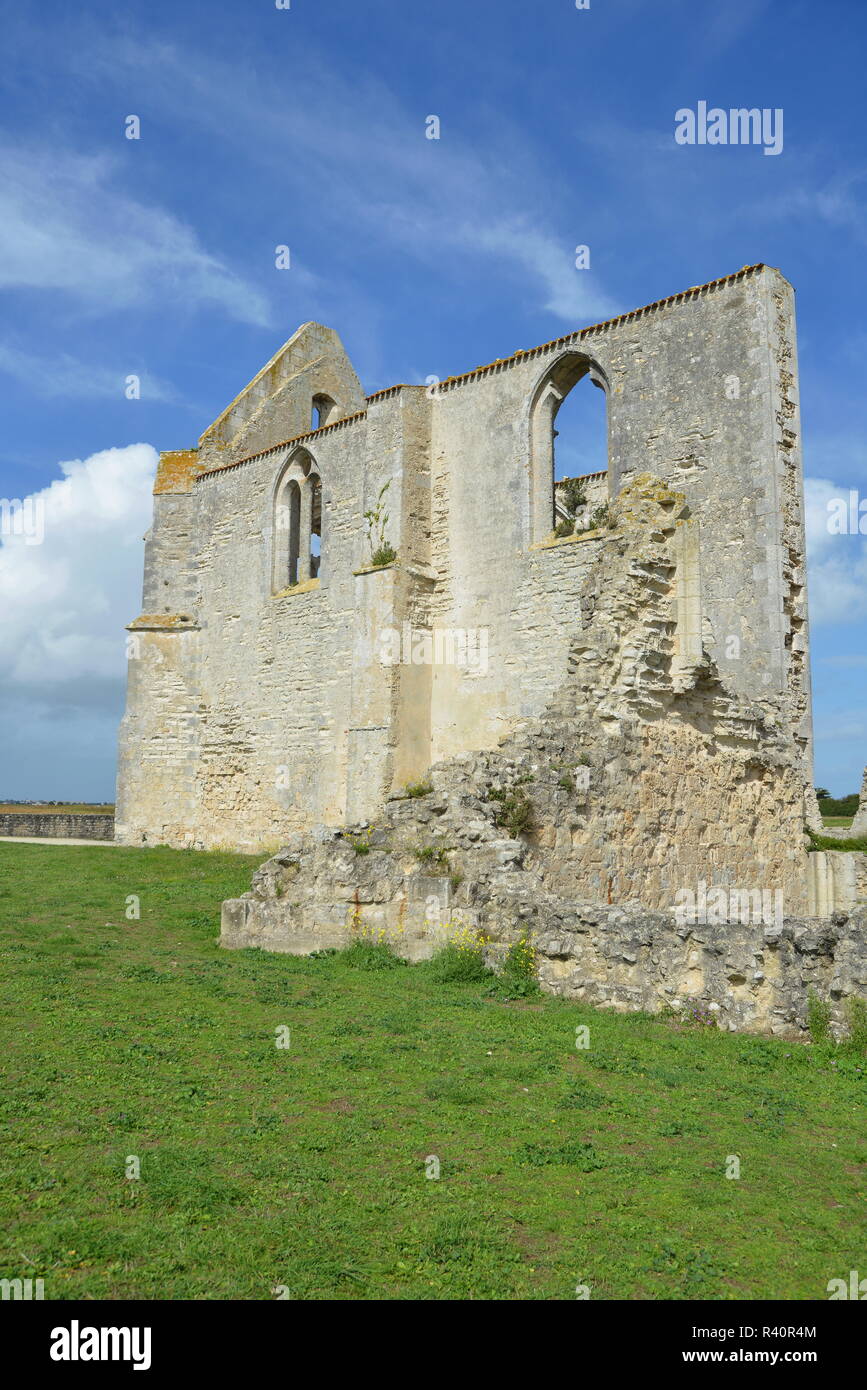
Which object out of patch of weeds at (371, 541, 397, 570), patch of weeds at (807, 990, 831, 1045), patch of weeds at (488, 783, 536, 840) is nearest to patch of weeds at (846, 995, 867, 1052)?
patch of weeds at (807, 990, 831, 1045)

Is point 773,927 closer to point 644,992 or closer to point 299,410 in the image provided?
point 644,992

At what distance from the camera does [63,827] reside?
93.6 feet

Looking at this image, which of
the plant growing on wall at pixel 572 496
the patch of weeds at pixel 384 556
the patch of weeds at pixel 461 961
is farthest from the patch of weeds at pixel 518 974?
the plant growing on wall at pixel 572 496

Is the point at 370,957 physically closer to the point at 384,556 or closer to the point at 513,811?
the point at 513,811

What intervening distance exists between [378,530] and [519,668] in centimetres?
465

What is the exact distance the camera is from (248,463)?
2516cm

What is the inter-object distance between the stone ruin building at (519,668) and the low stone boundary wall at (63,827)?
3123 millimetres

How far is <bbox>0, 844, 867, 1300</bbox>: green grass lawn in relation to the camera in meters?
3.57

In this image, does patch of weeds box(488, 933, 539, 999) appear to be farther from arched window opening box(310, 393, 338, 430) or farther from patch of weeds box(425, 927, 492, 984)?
arched window opening box(310, 393, 338, 430)

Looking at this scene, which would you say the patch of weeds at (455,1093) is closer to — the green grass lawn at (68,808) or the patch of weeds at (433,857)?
the patch of weeds at (433,857)

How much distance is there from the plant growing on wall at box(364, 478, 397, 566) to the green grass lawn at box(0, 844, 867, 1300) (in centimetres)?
1355

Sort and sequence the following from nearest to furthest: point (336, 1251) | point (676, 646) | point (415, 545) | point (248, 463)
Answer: point (336, 1251) < point (676, 646) < point (415, 545) < point (248, 463)

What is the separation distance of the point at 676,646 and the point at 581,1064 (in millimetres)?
6901
